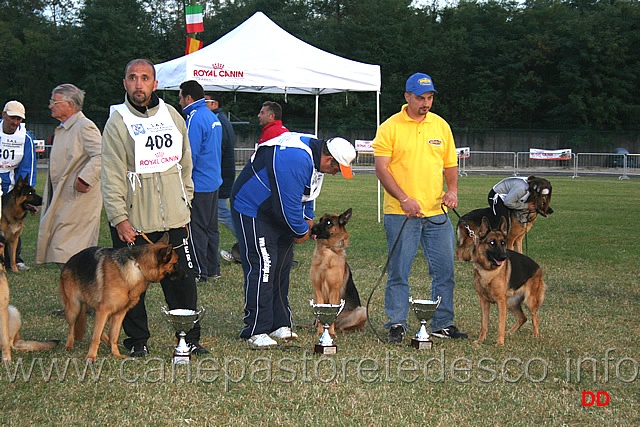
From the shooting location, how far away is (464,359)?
525 cm

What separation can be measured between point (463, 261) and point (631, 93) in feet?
130

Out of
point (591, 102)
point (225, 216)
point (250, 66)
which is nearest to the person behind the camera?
point (225, 216)

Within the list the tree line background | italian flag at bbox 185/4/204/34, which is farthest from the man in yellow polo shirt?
the tree line background

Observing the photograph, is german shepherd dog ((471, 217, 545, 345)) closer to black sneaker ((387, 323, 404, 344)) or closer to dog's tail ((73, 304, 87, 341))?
black sneaker ((387, 323, 404, 344))

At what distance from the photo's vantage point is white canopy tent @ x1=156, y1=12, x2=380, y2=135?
12.2 m

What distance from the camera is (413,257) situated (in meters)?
5.92

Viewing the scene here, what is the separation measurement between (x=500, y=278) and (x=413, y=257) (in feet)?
2.38

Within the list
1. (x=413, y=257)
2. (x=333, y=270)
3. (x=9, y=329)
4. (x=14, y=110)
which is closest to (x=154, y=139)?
(x=9, y=329)

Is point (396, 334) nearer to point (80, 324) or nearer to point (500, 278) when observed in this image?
point (500, 278)

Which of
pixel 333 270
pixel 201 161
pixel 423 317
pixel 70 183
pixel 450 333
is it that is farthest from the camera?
pixel 201 161

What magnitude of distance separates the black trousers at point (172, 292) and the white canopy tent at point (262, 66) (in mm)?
7487

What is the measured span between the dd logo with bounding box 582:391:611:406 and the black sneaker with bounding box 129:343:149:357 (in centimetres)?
295

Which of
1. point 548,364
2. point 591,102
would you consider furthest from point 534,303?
point 591,102

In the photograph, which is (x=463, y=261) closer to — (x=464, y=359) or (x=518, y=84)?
(x=464, y=359)
